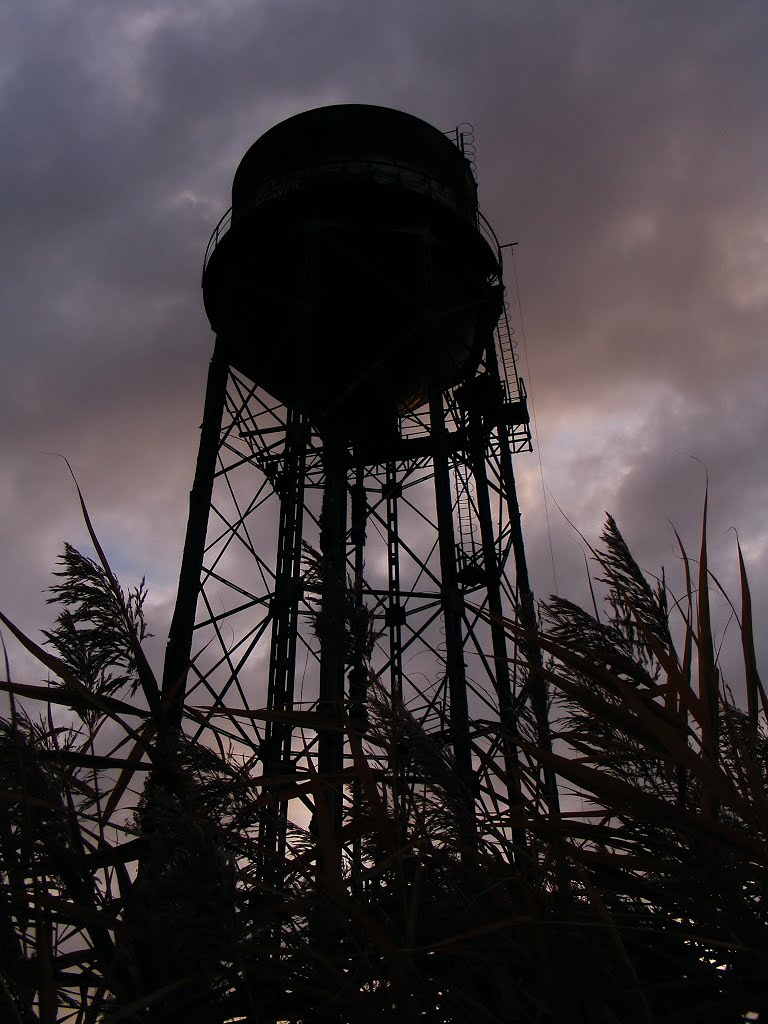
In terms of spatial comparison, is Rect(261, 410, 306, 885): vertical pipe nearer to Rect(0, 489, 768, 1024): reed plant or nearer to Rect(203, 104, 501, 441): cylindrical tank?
Rect(203, 104, 501, 441): cylindrical tank

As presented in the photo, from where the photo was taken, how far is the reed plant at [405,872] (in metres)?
0.95

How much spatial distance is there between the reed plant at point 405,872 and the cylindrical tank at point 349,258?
900 cm

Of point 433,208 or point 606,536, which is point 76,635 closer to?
point 606,536

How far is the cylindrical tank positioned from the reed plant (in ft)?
29.5

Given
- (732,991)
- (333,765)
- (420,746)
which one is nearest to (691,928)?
(732,991)

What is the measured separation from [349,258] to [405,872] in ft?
34.5

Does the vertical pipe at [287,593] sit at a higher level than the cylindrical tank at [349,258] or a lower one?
lower

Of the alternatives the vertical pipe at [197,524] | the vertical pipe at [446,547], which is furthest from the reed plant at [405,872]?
the vertical pipe at [197,524]

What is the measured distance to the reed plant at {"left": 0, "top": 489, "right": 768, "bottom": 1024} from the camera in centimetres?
95

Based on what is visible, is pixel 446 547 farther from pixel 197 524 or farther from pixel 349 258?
pixel 349 258

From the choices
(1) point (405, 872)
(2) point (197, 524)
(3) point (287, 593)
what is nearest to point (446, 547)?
(3) point (287, 593)

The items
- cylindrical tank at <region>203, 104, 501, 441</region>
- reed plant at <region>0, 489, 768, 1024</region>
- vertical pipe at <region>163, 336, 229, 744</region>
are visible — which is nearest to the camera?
reed plant at <region>0, 489, 768, 1024</region>

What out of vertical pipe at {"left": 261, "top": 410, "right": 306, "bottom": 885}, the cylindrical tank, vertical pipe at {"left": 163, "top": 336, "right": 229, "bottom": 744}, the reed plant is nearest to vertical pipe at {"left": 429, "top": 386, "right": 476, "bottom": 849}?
the cylindrical tank

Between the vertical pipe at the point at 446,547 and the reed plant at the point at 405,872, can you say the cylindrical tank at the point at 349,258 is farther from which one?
the reed plant at the point at 405,872
